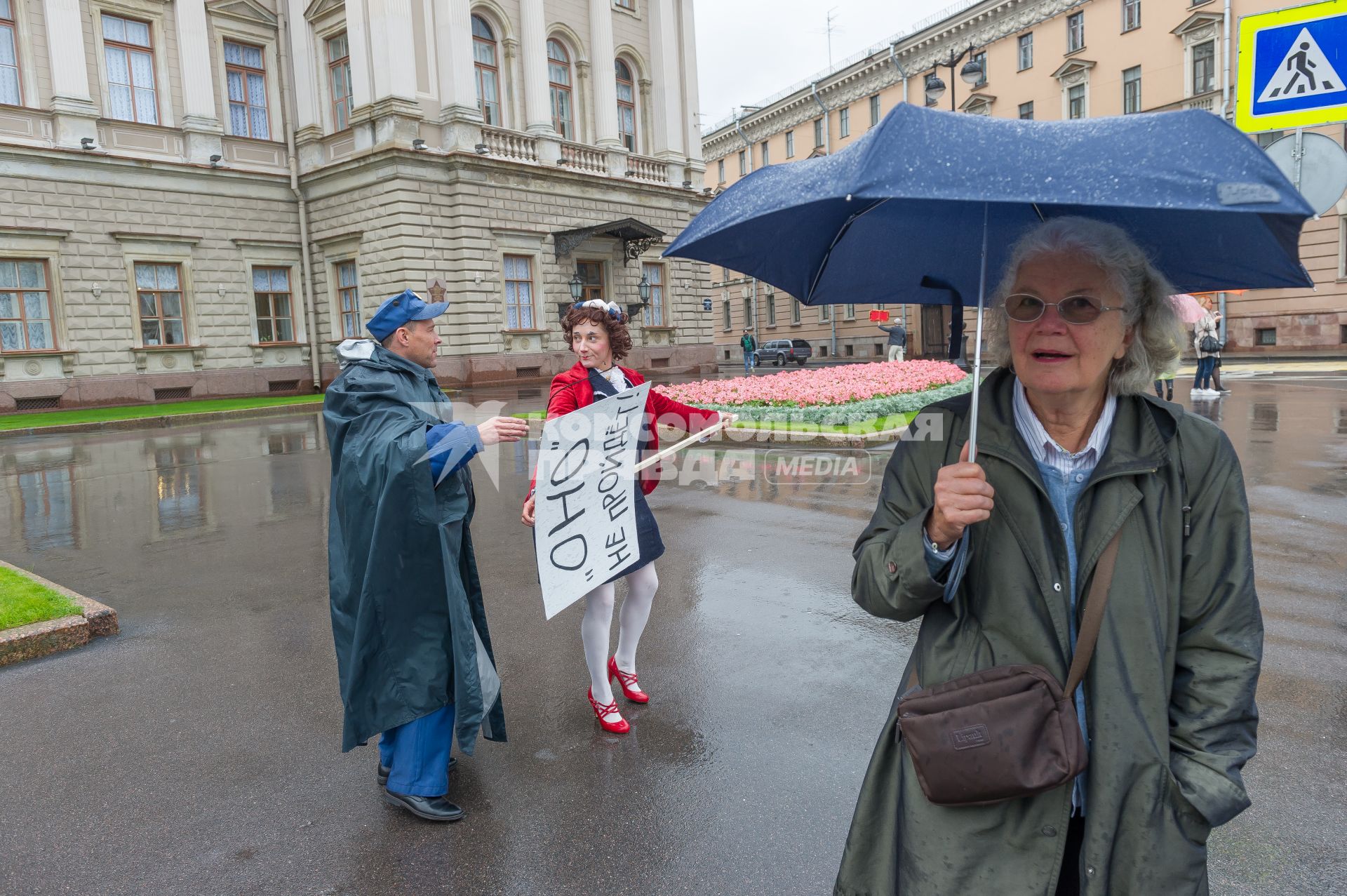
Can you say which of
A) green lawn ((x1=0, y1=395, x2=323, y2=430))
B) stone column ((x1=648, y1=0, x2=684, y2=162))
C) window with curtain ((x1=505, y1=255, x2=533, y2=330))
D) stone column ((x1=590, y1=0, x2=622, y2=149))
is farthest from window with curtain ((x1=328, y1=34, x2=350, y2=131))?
stone column ((x1=648, y1=0, x2=684, y2=162))

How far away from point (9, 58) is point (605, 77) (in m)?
18.0

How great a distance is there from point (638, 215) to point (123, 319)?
17.3 metres

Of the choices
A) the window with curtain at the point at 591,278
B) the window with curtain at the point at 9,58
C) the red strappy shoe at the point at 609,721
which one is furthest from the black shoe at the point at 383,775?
the window with curtain at the point at 591,278

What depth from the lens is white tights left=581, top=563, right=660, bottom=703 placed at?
4.13 m

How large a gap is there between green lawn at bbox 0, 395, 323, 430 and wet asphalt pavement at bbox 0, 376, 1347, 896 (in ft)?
47.4

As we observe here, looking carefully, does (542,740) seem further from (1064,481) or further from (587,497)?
(1064,481)

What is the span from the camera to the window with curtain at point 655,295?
34875 millimetres

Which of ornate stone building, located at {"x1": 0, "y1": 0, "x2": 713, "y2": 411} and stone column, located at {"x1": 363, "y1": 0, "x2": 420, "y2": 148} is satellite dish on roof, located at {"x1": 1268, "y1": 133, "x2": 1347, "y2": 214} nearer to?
ornate stone building, located at {"x1": 0, "y1": 0, "x2": 713, "y2": 411}

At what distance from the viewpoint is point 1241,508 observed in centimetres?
183

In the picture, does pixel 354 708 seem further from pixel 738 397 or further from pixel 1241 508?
pixel 738 397

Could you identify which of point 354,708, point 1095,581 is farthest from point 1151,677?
point 354,708

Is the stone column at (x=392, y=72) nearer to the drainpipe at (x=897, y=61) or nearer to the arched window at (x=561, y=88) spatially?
the arched window at (x=561, y=88)

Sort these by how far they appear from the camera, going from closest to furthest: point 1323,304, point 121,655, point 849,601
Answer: point 121,655 < point 849,601 < point 1323,304

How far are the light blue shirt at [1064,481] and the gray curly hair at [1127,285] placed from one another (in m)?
0.09
